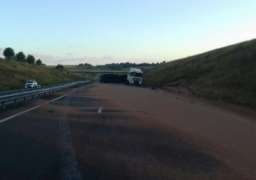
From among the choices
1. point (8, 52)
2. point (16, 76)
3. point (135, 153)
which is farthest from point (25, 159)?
point (8, 52)

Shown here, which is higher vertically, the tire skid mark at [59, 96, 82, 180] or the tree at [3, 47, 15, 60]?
the tree at [3, 47, 15, 60]

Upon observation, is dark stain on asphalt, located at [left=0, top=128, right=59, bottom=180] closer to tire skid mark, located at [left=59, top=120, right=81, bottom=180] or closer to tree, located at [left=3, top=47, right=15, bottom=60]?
tire skid mark, located at [left=59, top=120, right=81, bottom=180]

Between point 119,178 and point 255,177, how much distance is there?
277 centimetres

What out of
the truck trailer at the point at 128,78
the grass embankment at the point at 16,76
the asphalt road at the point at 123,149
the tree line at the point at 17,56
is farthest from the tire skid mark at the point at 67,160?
the tree line at the point at 17,56

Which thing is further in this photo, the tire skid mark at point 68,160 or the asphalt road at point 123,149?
the asphalt road at point 123,149

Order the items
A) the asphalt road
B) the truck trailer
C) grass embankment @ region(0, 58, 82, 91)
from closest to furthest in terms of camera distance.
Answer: the asphalt road
grass embankment @ region(0, 58, 82, 91)
the truck trailer

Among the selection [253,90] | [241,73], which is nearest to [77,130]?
[253,90]

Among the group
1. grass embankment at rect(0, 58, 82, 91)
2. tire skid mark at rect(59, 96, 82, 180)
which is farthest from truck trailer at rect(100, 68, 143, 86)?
tire skid mark at rect(59, 96, 82, 180)

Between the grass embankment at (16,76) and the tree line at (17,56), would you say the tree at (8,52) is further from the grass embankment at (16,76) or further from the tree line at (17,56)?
the grass embankment at (16,76)

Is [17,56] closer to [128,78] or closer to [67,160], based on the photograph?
[128,78]

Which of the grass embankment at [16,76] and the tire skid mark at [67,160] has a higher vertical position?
the tire skid mark at [67,160]

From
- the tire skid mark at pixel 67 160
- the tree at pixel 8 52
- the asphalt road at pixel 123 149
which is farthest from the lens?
the tree at pixel 8 52

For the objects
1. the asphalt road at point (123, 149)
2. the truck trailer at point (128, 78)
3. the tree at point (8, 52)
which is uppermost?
the tree at point (8, 52)

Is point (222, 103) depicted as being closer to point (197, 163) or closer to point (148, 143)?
point (148, 143)
